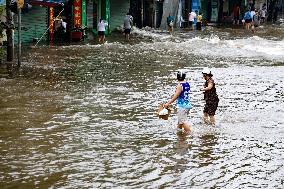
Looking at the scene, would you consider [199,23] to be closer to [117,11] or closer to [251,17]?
[251,17]

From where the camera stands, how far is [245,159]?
9.94 metres

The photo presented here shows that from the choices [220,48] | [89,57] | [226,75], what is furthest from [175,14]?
[226,75]

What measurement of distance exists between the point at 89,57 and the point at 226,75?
6490mm

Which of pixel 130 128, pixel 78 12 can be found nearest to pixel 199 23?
pixel 78 12

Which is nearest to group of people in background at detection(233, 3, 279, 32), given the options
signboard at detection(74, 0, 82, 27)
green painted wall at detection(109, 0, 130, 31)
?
green painted wall at detection(109, 0, 130, 31)

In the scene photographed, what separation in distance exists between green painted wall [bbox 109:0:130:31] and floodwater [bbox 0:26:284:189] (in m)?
17.7

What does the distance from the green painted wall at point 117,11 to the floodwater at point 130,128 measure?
17744mm

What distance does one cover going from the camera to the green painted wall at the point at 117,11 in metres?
40.6

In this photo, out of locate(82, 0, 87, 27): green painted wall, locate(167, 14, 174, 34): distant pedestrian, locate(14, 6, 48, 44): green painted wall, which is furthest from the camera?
locate(167, 14, 174, 34): distant pedestrian

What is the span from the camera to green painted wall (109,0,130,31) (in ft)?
133

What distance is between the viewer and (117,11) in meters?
Result: 41.5

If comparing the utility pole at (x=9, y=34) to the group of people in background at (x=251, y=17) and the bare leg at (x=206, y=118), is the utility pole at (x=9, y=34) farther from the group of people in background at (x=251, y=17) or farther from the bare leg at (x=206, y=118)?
the group of people in background at (x=251, y=17)

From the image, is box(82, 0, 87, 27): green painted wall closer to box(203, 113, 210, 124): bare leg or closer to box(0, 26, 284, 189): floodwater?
box(0, 26, 284, 189): floodwater

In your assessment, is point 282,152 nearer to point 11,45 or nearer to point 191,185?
point 191,185
